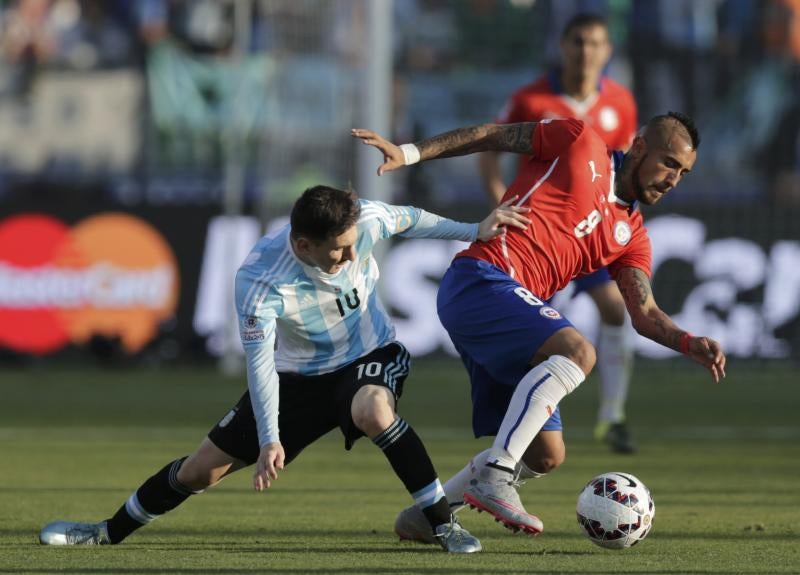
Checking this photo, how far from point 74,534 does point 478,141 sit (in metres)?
2.31

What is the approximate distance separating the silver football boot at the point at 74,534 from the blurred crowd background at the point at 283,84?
1256cm

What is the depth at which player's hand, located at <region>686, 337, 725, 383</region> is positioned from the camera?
5824 millimetres

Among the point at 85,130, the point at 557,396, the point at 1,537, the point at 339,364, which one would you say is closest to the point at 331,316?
the point at 339,364

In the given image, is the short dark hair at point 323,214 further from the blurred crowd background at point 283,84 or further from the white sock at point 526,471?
the blurred crowd background at point 283,84

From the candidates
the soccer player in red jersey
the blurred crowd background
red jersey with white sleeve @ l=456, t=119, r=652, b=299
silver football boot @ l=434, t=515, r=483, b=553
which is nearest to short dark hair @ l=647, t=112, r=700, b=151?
the soccer player in red jersey

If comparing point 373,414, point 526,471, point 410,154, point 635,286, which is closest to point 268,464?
point 373,414

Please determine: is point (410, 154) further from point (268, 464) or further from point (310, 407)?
point (268, 464)

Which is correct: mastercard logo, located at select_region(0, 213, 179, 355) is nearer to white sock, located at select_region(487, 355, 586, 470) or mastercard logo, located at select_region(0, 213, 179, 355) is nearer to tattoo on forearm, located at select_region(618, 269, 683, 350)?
tattoo on forearm, located at select_region(618, 269, 683, 350)

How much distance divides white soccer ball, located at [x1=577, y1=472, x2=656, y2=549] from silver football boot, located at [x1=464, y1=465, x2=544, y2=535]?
0.95ft

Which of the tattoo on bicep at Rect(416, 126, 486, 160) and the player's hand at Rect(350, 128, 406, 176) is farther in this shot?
the tattoo on bicep at Rect(416, 126, 486, 160)

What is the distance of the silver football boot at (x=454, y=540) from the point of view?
5797 mm

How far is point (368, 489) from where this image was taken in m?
8.41

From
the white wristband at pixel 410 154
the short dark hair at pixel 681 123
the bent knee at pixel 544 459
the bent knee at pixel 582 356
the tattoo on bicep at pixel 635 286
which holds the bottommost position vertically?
the bent knee at pixel 544 459

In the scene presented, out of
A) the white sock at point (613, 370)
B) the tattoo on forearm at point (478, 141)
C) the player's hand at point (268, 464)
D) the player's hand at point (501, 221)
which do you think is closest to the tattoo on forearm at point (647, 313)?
the player's hand at point (501, 221)
